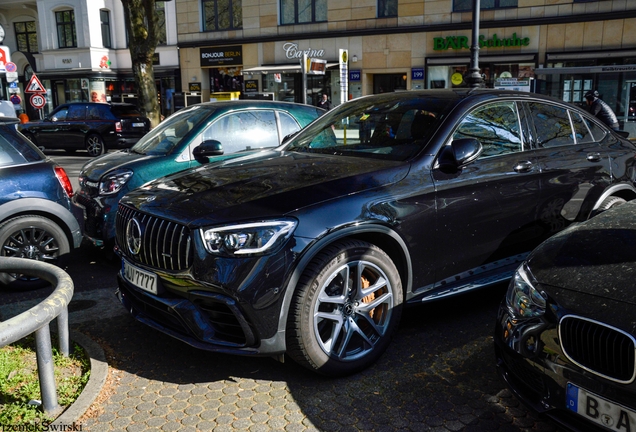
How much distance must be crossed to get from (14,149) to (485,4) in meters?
24.0

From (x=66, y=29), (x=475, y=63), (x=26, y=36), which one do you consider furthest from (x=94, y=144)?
(x=26, y=36)

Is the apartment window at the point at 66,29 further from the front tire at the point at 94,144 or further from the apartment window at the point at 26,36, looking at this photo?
the front tire at the point at 94,144

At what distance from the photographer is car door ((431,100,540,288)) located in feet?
13.4

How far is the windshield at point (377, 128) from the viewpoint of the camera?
4.26 metres

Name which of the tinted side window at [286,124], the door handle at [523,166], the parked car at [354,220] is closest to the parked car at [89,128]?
the tinted side window at [286,124]

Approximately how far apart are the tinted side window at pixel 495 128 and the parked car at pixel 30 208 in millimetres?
3760

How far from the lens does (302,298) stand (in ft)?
11.1

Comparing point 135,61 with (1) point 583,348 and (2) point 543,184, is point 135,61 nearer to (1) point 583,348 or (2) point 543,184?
(2) point 543,184

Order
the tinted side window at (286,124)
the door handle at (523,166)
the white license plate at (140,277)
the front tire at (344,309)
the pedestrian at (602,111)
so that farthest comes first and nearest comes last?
1. the pedestrian at (602,111)
2. the tinted side window at (286,124)
3. the door handle at (523,166)
4. the white license plate at (140,277)
5. the front tire at (344,309)

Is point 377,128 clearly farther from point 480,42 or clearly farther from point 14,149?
point 480,42

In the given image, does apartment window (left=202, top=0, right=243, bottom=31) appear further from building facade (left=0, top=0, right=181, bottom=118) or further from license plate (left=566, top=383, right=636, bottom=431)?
license plate (left=566, top=383, right=636, bottom=431)

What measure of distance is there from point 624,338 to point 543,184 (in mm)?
2377

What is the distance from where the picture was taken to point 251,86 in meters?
30.5

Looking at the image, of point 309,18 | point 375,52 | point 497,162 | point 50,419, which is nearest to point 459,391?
point 497,162
